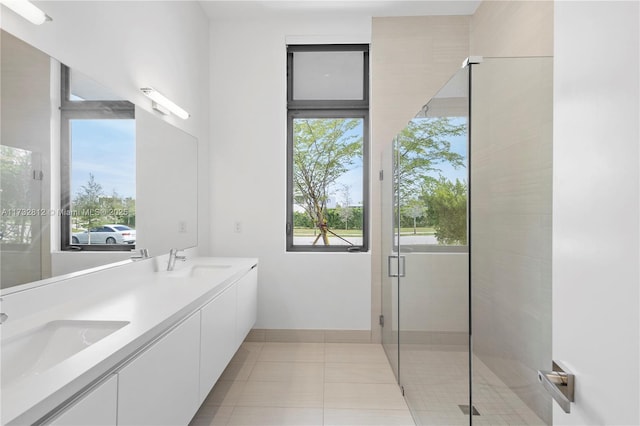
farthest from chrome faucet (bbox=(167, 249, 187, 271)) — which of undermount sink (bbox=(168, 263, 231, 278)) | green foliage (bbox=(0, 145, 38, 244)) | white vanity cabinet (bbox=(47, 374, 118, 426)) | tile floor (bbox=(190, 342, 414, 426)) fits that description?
white vanity cabinet (bbox=(47, 374, 118, 426))

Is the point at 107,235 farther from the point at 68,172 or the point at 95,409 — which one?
the point at 95,409

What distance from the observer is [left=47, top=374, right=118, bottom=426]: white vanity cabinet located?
2.59 feet

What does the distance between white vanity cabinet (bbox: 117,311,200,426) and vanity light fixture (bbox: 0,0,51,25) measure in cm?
129

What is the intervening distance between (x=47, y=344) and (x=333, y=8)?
307 centimetres

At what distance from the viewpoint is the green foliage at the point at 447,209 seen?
1.31m

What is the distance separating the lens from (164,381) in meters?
→ 1.28

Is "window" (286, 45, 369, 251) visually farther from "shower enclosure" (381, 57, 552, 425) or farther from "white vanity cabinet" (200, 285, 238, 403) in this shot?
"shower enclosure" (381, 57, 552, 425)

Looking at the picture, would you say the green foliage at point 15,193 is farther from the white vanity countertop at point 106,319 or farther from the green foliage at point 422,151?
the green foliage at point 422,151

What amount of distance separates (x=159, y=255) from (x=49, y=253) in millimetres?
924

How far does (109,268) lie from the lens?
179 centimetres

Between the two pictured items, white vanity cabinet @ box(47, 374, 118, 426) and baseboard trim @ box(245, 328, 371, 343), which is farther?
baseboard trim @ box(245, 328, 371, 343)

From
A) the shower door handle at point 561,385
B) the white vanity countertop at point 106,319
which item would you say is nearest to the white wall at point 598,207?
the shower door handle at point 561,385

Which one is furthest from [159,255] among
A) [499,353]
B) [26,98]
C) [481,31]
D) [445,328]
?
[481,31]

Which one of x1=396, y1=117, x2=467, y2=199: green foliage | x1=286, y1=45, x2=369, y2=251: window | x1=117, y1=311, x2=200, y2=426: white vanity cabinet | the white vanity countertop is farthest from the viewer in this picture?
x1=286, y1=45, x2=369, y2=251: window
